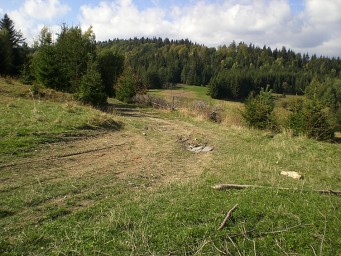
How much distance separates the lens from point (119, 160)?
9.41m

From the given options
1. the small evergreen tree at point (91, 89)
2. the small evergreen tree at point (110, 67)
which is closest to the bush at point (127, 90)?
the small evergreen tree at point (110, 67)

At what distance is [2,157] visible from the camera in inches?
320

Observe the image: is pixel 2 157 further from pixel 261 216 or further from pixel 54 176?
pixel 261 216

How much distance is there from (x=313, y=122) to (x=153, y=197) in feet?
38.7

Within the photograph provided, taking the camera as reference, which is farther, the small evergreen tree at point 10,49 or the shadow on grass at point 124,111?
the small evergreen tree at point 10,49

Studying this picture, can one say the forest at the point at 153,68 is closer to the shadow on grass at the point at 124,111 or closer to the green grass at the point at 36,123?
the shadow on grass at the point at 124,111

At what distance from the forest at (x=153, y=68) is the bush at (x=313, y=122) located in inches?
10.0

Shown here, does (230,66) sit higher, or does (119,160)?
(230,66)

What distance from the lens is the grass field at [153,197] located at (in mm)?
4691

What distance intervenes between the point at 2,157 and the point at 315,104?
13.3 m

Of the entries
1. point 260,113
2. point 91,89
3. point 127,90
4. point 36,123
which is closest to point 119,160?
point 36,123

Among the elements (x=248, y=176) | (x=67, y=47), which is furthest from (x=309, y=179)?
(x=67, y=47)

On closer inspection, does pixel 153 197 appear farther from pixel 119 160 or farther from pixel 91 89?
pixel 91 89

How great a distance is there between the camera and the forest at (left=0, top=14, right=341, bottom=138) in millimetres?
23422
